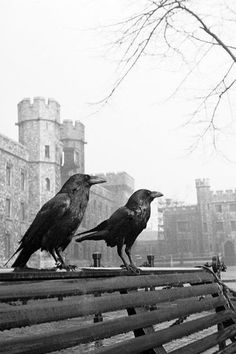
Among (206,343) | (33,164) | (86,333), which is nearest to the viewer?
(86,333)

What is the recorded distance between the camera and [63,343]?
1.50 metres

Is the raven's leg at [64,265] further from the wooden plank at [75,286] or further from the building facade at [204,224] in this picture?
the building facade at [204,224]

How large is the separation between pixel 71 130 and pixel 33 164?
891cm

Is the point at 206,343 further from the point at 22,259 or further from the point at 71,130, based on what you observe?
the point at 71,130

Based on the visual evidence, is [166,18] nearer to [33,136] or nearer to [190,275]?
[190,275]

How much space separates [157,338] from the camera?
1996mm

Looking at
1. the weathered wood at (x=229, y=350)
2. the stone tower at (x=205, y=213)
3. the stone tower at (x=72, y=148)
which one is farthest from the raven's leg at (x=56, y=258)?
the stone tower at (x=205, y=213)

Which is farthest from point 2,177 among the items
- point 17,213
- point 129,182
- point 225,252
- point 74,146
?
point 225,252

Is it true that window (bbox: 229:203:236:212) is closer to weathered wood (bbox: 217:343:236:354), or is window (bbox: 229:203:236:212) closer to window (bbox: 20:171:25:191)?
window (bbox: 20:171:25:191)

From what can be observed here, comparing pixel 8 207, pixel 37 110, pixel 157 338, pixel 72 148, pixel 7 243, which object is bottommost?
pixel 157 338

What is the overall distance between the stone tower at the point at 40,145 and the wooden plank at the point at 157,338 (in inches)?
1381

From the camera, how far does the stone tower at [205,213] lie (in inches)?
2207

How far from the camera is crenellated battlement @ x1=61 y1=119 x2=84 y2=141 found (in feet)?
149

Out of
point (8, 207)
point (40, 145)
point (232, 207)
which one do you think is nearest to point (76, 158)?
point (40, 145)
